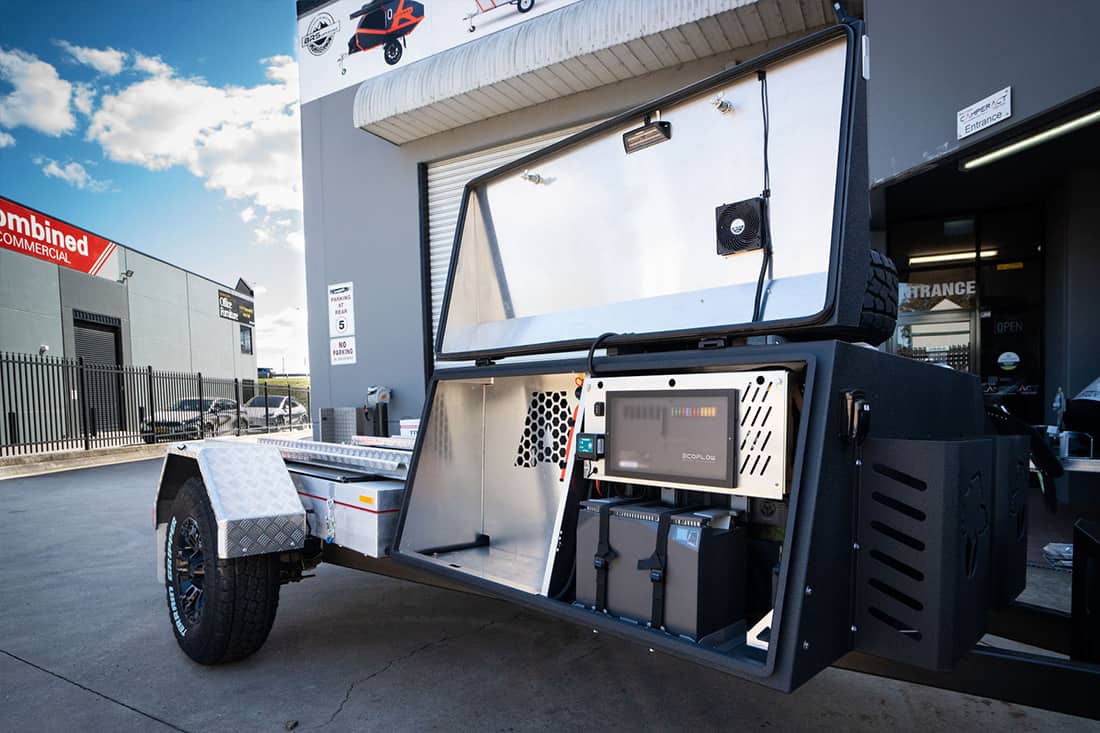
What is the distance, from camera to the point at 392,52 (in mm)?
9086

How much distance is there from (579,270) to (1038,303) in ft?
22.7

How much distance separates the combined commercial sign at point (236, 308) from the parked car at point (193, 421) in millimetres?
9129

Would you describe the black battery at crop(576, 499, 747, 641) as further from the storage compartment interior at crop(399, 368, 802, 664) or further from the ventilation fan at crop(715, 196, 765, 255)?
the ventilation fan at crop(715, 196, 765, 255)

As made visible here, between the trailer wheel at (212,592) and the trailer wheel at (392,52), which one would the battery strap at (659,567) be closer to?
the trailer wheel at (212,592)

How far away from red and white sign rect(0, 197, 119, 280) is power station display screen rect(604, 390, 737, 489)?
20813 mm

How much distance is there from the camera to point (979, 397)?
266 centimetres

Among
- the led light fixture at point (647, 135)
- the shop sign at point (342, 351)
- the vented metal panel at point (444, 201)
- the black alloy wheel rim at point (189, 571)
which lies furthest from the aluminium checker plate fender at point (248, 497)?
the shop sign at point (342, 351)

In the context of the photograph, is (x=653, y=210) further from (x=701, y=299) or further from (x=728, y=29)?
(x=728, y=29)

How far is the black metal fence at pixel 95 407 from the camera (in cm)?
1471

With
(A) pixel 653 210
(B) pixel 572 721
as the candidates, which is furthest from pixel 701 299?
(B) pixel 572 721

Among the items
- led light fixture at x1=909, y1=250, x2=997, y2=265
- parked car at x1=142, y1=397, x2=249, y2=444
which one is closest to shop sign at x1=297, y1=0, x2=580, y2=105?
led light fixture at x1=909, y1=250, x2=997, y2=265

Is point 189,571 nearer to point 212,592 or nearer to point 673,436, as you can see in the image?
point 212,592

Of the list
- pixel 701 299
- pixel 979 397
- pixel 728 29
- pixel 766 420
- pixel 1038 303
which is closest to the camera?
pixel 766 420

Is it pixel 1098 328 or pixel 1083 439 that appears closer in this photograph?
pixel 1083 439
